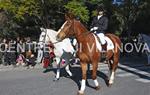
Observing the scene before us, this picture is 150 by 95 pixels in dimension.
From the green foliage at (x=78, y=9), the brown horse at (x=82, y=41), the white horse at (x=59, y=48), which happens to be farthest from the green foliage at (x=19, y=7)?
the brown horse at (x=82, y=41)

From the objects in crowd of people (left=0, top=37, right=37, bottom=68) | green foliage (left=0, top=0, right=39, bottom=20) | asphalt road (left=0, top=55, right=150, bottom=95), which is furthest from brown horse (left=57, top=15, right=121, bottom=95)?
green foliage (left=0, top=0, right=39, bottom=20)

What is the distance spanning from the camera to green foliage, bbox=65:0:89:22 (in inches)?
842

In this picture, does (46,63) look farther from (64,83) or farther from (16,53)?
(64,83)

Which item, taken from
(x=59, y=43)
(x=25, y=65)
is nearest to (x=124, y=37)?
(x=25, y=65)

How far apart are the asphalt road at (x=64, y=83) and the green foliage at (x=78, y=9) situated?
17.5 feet

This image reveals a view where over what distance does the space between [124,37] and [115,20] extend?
1.47 m

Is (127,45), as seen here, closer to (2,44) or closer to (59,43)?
(2,44)

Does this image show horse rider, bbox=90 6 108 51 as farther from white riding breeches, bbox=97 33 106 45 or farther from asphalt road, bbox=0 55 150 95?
asphalt road, bbox=0 55 150 95

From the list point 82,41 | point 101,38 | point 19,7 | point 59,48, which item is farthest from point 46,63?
point 82,41

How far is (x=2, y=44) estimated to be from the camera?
61.5 ft

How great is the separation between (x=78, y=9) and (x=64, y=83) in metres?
9.01

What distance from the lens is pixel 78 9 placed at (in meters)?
21.3

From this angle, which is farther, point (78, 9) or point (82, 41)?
point (78, 9)

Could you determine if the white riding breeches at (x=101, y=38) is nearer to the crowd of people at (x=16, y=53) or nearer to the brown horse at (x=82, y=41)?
the brown horse at (x=82, y=41)
